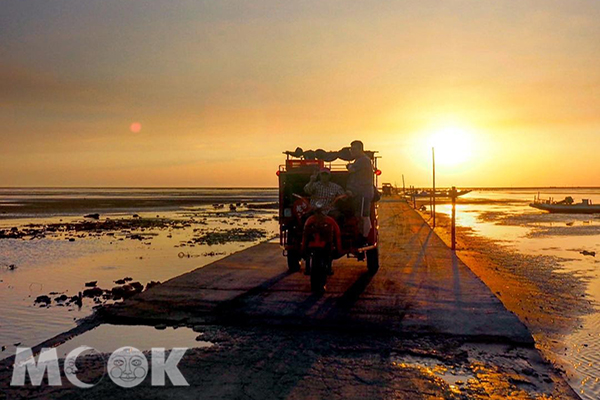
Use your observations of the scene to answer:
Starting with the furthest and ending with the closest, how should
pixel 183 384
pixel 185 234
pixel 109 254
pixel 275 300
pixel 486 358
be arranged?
pixel 185 234 < pixel 109 254 < pixel 275 300 < pixel 486 358 < pixel 183 384

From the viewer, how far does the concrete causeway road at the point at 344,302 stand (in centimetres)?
816

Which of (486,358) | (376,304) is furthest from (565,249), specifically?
(486,358)

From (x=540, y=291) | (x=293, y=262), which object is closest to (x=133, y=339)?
(x=293, y=262)

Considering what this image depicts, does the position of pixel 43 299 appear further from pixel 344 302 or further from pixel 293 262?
pixel 344 302

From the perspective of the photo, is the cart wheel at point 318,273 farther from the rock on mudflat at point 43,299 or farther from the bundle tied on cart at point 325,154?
the rock on mudflat at point 43,299

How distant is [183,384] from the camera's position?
5.75m

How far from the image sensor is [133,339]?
7793 millimetres

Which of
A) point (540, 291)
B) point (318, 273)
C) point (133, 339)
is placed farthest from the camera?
point (540, 291)

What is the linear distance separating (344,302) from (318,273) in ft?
3.08

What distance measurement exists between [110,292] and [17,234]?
21.6 metres

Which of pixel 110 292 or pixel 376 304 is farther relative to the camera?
pixel 110 292

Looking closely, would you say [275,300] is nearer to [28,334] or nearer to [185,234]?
[28,334]

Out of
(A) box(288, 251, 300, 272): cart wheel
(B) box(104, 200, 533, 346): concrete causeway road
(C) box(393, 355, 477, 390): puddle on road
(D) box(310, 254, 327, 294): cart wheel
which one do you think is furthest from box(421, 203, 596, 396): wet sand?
(A) box(288, 251, 300, 272): cart wheel

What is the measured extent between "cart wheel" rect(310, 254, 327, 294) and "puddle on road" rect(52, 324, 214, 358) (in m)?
3.03
